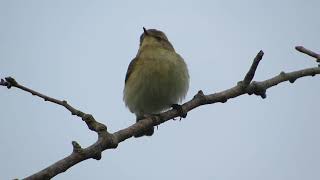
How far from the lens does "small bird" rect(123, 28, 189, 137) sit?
7.95m

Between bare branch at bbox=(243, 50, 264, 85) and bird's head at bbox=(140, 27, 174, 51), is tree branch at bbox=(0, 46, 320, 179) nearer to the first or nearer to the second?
bare branch at bbox=(243, 50, 264, 85)

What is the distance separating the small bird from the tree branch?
2.49m

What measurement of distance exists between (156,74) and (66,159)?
15.7 ft

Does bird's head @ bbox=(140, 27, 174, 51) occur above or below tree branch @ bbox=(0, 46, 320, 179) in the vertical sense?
above

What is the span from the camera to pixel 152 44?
9.45 m

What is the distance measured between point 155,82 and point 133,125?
3.77 meters

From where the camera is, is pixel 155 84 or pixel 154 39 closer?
pixel 155 84

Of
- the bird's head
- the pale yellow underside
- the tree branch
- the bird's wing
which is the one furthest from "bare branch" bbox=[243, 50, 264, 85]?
the bird's head

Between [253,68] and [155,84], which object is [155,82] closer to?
[155,84]

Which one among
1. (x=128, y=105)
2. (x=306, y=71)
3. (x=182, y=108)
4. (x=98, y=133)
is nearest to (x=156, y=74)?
(x=128, y=105)

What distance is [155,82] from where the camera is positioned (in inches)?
312

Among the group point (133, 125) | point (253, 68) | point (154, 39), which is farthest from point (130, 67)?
point (133, 125)

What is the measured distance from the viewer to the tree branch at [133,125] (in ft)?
10.7

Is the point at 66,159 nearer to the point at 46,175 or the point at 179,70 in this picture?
the point at 46,175
